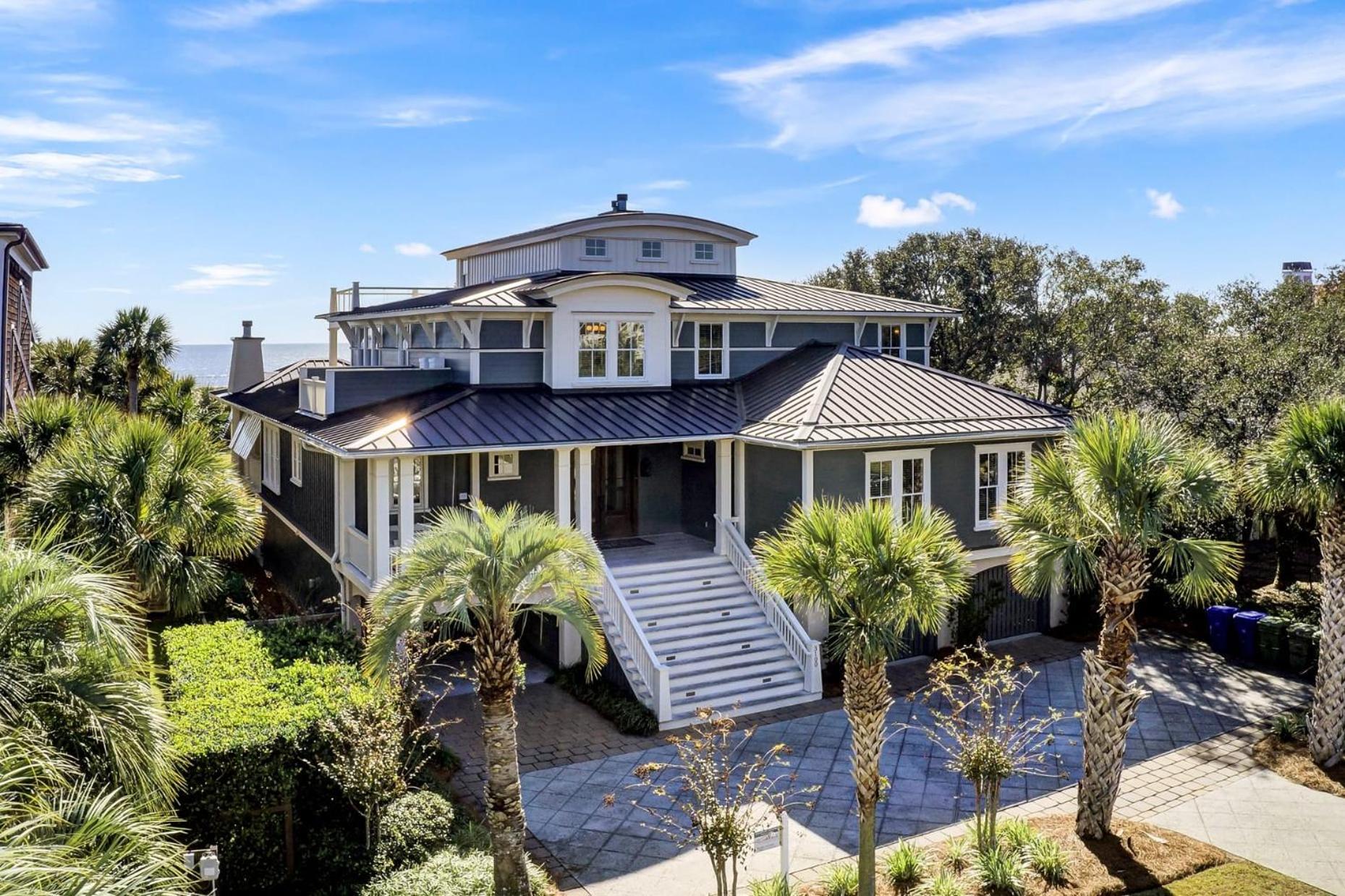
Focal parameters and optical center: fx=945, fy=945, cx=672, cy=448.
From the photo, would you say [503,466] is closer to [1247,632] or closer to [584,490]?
[584,490]

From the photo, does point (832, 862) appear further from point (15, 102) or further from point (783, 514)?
point (15, 102)

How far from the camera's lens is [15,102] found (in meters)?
16.2

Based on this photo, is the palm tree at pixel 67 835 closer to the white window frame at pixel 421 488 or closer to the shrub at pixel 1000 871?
the shrub at pixel 1000 871

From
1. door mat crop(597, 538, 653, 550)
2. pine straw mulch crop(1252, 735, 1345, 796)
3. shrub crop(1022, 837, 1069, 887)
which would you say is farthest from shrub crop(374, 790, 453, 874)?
pine straw mulch crop(1252, 735, 1345, 796)

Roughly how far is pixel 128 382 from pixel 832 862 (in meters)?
28.3

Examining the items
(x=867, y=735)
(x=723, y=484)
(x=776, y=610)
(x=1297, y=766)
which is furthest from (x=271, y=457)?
(x=1297, y=766)

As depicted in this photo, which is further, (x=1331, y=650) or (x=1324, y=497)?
(x=1331, y=650)

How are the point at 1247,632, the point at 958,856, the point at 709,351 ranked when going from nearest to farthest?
the point at 958,856
the point at 1247,632
the point at 709,351

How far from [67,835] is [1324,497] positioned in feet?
49.6

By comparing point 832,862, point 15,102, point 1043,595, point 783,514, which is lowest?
point 832,862

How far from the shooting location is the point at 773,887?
1027 centimetres

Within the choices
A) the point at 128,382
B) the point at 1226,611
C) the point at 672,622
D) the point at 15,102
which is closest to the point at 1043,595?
the point at 1226,611

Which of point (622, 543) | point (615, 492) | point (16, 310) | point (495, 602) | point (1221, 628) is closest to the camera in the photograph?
point (495, 602)

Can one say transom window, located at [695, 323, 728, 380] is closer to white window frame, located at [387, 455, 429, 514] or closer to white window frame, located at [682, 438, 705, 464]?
white window frame, located at [682, 438, 705, 464]
